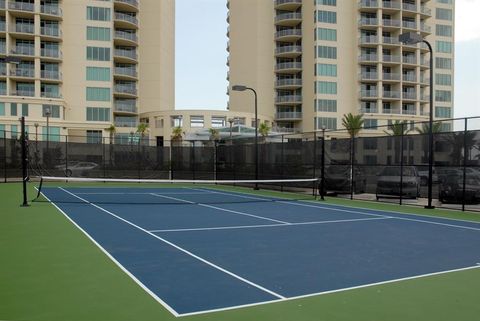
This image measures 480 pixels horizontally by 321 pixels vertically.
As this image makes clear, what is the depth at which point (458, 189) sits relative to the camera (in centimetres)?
1822

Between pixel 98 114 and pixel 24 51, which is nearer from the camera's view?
pixel 24 51

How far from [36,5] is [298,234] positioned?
65.5 m

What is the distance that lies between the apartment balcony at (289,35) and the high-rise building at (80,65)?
19929 millimetres

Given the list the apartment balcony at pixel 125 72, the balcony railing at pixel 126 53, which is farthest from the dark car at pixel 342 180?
the balcony railing at pixel 126 53

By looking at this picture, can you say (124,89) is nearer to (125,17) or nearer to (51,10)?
(125,17)

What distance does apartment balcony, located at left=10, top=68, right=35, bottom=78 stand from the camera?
6525 cm

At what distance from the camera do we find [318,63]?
256 feet

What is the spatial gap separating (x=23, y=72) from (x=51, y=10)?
947cm

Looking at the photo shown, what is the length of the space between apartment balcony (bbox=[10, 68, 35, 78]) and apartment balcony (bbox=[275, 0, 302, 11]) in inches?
1616

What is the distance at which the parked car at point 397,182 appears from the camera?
20.2 meters

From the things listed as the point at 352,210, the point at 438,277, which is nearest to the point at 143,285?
the point at 438,277

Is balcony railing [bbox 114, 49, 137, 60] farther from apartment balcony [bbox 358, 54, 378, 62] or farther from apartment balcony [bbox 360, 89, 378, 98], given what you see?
apartment balcony [bbox 360, 89, 378, 98]

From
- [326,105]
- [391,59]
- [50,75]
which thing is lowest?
[326,105]

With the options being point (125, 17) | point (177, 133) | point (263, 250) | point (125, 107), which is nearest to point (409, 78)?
point (177, 133)
